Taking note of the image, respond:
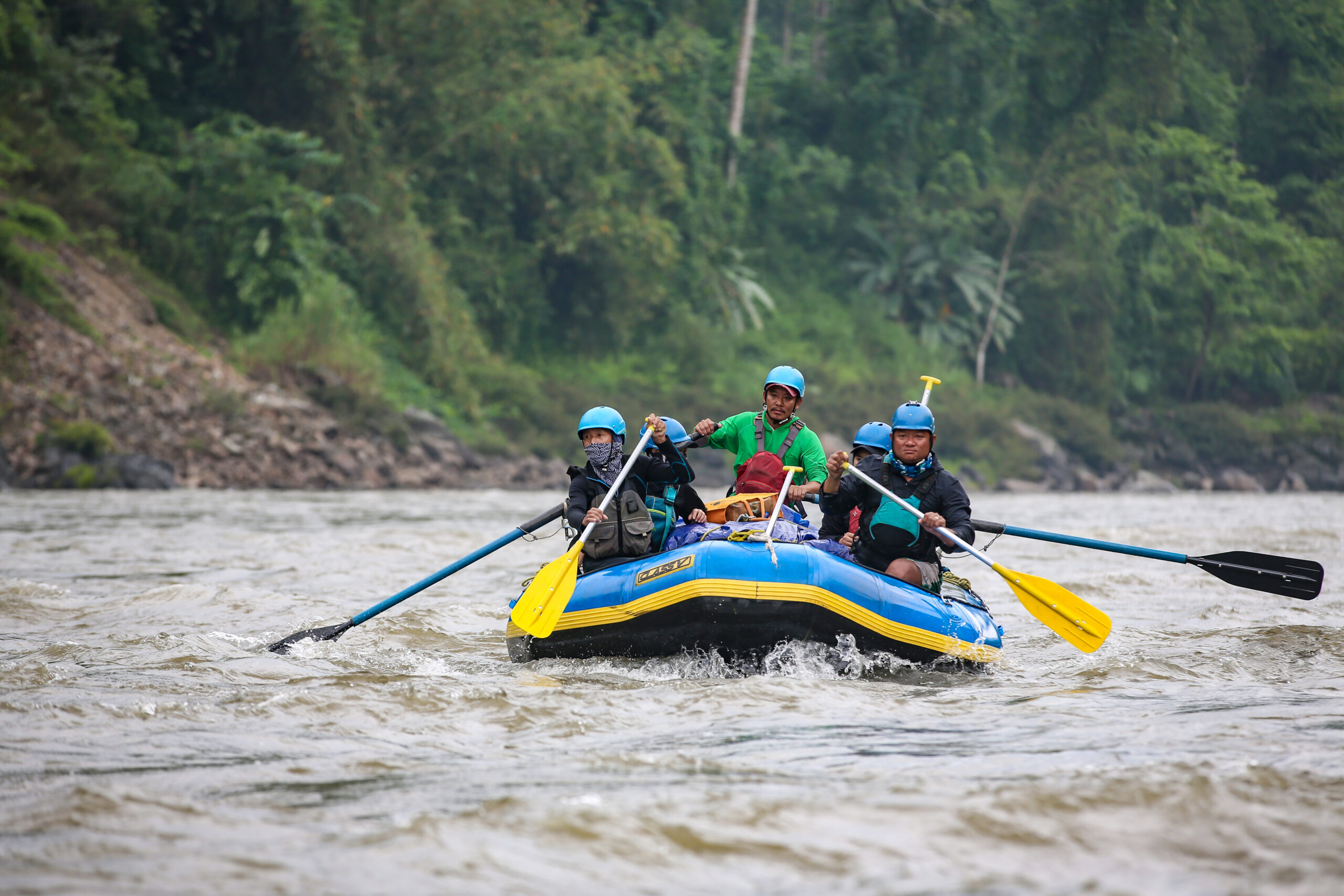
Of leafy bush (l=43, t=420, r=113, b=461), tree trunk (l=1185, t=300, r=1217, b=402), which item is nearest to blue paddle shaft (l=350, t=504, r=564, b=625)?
leafy bush (l=43, t=420, r=113, b=461)

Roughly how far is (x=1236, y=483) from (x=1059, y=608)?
98.5 ft

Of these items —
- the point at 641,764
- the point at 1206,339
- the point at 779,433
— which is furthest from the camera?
the point at 1206,339

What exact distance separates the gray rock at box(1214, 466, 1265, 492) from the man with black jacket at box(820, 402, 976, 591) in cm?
2967

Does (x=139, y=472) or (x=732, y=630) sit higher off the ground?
(x=732, y=630)

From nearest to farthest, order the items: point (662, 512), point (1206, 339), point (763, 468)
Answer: point (662, 512), point (763, 468), point (1206, 339)

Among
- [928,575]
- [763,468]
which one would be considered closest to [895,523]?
[928,575]

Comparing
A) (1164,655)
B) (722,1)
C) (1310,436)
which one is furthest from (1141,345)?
(1164,655)

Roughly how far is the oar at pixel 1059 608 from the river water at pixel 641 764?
24 centimetres

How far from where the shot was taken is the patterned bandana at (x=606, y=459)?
705 centimetres

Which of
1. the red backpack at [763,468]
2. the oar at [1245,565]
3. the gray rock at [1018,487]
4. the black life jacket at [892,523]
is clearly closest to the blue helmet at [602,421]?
the red backpack at [763,468]

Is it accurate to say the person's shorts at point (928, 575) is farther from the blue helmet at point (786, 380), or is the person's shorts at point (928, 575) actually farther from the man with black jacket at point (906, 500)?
the blue helmet at point (786, 380)

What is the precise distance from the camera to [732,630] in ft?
20.3

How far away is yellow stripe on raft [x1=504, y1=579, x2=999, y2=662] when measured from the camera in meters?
6.14

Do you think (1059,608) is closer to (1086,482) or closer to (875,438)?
(875,438)
